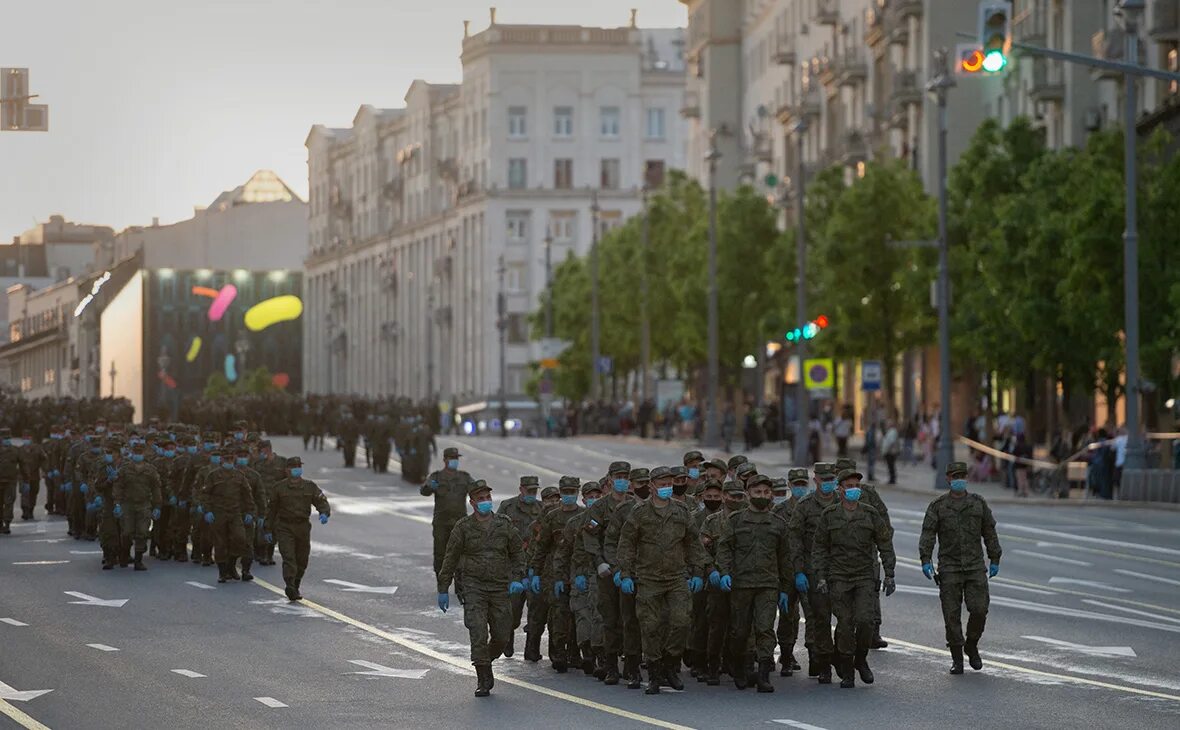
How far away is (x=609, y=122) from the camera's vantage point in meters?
162

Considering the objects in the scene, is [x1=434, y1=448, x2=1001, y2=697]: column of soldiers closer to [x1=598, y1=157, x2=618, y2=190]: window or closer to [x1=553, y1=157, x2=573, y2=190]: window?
[x1=553, y1=157, x2=573, y2=190]: window

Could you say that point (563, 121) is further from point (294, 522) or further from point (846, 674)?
point (846, 674)

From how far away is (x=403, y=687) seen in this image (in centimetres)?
2114

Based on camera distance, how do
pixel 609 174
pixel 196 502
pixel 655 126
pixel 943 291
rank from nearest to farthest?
pixel 196 502
pixel 943 291
pixel 609 174
pixel 655 126

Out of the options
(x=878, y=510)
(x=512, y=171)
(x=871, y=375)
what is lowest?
(x=878, y=510)

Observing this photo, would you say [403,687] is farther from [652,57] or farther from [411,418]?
[652,57]

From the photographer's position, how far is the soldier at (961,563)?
842 inches

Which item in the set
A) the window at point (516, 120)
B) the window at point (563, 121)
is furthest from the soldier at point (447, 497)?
the window at point (563, 121)

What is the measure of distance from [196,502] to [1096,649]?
14.9m

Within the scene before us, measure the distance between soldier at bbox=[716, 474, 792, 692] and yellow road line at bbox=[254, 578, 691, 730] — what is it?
60.4 inches

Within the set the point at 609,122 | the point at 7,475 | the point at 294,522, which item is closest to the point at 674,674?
the point at 294,522

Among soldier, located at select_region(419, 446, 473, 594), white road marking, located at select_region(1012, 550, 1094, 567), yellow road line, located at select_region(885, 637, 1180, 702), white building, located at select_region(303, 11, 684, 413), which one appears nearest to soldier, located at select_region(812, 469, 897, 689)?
yellow road line, located at select_region(885, 637, 1180, 702)

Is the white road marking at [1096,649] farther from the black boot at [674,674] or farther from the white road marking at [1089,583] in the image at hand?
the white road marking at [1089,583]

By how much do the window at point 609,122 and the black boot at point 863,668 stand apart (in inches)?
5597
